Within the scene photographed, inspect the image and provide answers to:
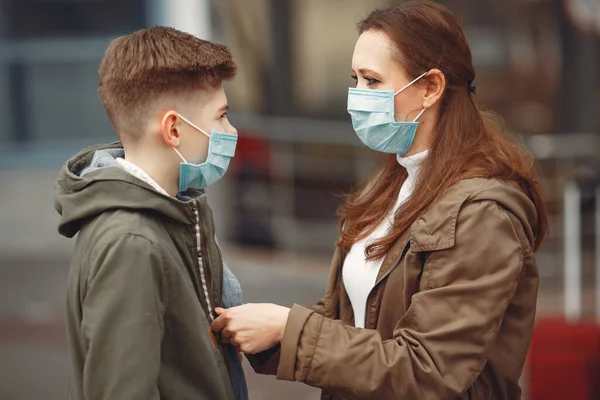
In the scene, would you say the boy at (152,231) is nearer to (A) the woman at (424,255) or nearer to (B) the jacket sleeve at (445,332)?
(A) the woman at (424,255)

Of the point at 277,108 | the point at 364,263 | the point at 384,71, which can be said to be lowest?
the point at 277,108

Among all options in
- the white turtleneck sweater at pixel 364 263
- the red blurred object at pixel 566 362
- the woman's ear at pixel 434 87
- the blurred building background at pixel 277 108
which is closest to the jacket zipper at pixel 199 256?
the white turtleneck sweater at pixel 364 263

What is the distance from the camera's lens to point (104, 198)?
2.40 meters

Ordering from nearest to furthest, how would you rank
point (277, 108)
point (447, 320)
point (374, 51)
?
point (447, 320) → point (374, 51) → point (277, 108)

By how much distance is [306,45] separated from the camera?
9.87 meters

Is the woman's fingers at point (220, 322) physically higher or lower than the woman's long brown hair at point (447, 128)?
lower

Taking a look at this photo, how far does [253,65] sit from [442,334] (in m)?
7.45

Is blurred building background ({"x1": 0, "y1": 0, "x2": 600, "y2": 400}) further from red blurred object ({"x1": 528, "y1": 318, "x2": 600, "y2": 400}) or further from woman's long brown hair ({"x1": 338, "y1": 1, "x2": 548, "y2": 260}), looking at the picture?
woman's long brown hair ({"x1": 338, "y1": 1, "x2": 548, "y2": 260})

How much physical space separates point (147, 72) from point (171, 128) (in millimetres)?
169

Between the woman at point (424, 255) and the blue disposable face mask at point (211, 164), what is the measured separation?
0.39 meters

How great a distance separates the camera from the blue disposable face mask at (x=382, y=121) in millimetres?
2789

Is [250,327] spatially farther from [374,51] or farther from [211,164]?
[374,51]

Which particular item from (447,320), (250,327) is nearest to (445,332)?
(447,320)

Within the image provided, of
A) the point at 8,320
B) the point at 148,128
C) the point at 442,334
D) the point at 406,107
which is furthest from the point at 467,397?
the point at 8,320
